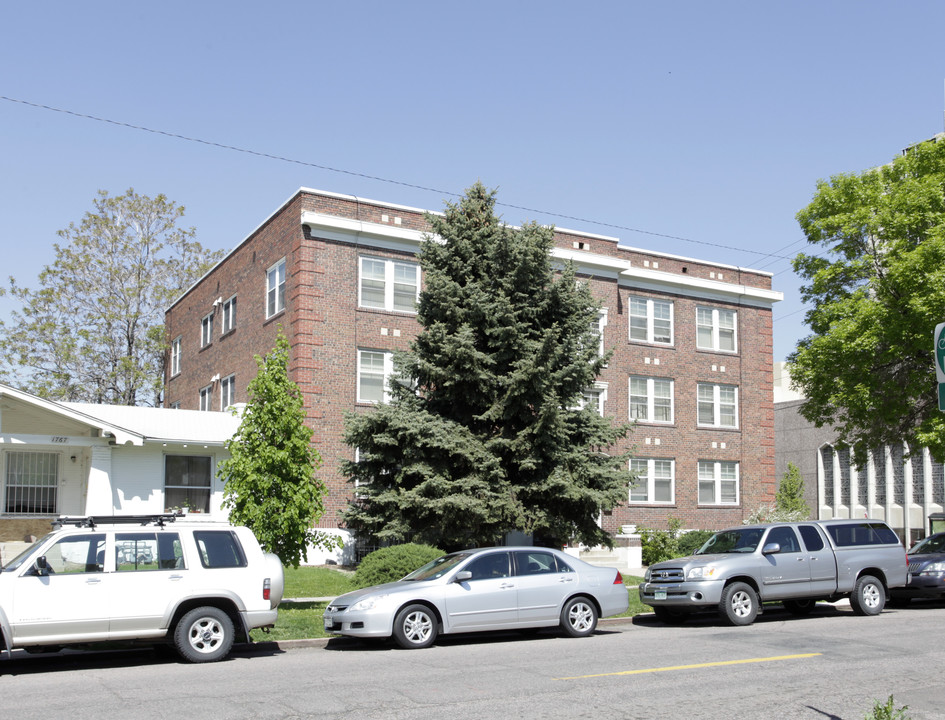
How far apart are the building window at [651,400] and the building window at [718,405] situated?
1581mm

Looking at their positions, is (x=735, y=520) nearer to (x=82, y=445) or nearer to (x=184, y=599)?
(x=82, y=445)

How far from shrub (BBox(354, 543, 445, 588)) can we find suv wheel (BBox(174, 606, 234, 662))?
18.2 ft

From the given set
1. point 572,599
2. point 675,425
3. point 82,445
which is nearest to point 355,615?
point 572,599

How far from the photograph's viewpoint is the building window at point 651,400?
33.1m

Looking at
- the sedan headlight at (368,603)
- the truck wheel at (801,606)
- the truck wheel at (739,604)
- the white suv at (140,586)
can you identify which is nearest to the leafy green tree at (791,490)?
the truck wheel at (801,606)

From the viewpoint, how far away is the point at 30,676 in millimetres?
10820

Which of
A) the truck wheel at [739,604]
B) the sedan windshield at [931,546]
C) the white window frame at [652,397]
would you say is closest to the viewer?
the truck wheel at [739,604]

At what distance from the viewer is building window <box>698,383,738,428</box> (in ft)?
113

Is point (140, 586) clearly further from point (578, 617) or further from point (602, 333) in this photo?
point (602, 333)

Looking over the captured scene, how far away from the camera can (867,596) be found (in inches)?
671

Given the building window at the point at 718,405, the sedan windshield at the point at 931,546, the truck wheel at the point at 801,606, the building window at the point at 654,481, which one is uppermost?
the building window at the point at 718,405

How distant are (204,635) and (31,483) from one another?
14817 mm

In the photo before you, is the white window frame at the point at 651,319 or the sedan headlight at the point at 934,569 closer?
the sedan headlight at the point at 934,569

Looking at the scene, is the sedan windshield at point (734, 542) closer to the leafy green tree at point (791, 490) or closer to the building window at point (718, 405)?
the building window at point (718, 405)
